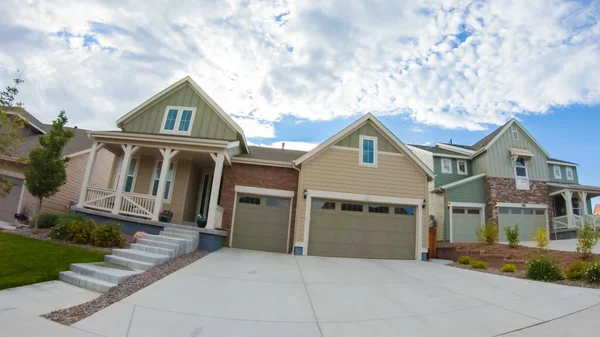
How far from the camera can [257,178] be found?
1274 cm

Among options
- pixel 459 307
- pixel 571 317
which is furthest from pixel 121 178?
pixel 571 317

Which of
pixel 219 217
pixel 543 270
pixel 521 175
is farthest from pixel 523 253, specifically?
pixel 219 217

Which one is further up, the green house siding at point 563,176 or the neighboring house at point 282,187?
the green house siding at point 563,176

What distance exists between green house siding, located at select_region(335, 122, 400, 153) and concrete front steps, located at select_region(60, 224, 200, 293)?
7.19 m

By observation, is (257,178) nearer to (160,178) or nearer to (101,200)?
(160,178)

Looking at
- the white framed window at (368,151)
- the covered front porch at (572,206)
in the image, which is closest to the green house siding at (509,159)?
the covered front porch at (572,206)

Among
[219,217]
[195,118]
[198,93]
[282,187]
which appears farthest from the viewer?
[198,93]

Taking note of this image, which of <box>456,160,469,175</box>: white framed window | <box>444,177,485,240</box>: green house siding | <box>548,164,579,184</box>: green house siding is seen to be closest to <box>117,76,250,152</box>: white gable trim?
<box>444,177,485,240</box>: green house siding

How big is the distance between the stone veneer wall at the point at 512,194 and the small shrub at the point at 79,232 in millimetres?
19713

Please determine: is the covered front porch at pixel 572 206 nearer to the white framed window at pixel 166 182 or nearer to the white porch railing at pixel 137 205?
the white framed window at pixel 166 182

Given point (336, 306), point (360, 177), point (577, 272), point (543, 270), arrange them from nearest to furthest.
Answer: point (336, 306), point (577, 272), point (543, 270), point (360, 177)

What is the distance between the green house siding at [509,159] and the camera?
18.6m

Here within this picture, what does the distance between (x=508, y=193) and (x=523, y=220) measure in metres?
1.79

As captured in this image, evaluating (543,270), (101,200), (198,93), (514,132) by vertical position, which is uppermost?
(514,132)
